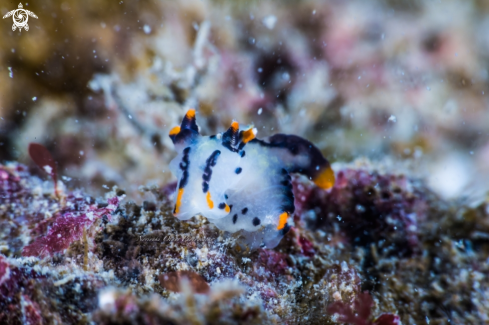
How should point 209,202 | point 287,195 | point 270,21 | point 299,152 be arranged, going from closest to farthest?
point 209,202 → point 287,195 → point 299,152 → point 270,21

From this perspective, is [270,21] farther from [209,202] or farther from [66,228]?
[66,228]

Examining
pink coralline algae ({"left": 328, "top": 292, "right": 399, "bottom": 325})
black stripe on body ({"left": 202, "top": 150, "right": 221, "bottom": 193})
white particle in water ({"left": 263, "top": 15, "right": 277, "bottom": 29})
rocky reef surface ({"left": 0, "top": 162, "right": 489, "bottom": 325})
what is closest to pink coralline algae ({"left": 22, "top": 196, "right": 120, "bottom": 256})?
rocky reef surface ({"left": 0, "top": 162, "right": 489, "bottom": 325})

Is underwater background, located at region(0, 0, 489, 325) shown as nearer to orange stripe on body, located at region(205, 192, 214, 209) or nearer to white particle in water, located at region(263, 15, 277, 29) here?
white particle in water, located at region(263, 15, 277, 29)

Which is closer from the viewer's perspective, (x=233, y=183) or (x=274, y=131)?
(x=233, y=183)

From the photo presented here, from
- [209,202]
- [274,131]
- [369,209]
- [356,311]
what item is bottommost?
[356,311]

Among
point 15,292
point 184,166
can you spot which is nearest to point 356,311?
point 184,166

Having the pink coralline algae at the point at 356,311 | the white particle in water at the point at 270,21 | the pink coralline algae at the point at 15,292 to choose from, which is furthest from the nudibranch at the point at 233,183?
the white particle in water at the point at 270,21

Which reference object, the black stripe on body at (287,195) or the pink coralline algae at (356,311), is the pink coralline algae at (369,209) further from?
the pink coralline algae at (356,311)
